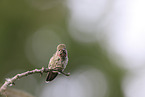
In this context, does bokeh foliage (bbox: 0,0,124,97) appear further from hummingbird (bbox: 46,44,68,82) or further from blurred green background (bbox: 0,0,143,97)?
hummingbird (bbox: 46,44,68,82)

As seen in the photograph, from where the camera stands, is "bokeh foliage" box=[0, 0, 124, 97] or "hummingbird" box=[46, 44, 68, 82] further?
"bokeh foliage" box=[0, 0, 124, 97]

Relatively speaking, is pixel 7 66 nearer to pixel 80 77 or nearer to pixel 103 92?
pixel 80 77

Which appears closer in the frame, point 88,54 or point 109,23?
point 88,54

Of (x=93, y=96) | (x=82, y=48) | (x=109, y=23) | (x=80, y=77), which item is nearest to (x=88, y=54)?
(x=82, y=48)

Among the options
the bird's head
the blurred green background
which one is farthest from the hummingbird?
the blurred green background

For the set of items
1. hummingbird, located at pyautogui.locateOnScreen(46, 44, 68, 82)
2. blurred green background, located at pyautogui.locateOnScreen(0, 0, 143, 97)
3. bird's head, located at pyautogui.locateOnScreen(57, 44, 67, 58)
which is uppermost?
blurred green background, located at pyautogui.locateOnScreen(0, 0, 143, 97)

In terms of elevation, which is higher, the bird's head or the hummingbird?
the bird's head

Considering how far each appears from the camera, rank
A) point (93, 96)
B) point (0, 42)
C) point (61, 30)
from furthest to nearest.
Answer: point (93, 96) < point (61, 30) < point (0, 42)

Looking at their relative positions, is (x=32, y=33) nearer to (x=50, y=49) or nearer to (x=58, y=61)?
(x=50, y=49)

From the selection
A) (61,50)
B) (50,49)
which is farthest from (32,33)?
(61,50)
